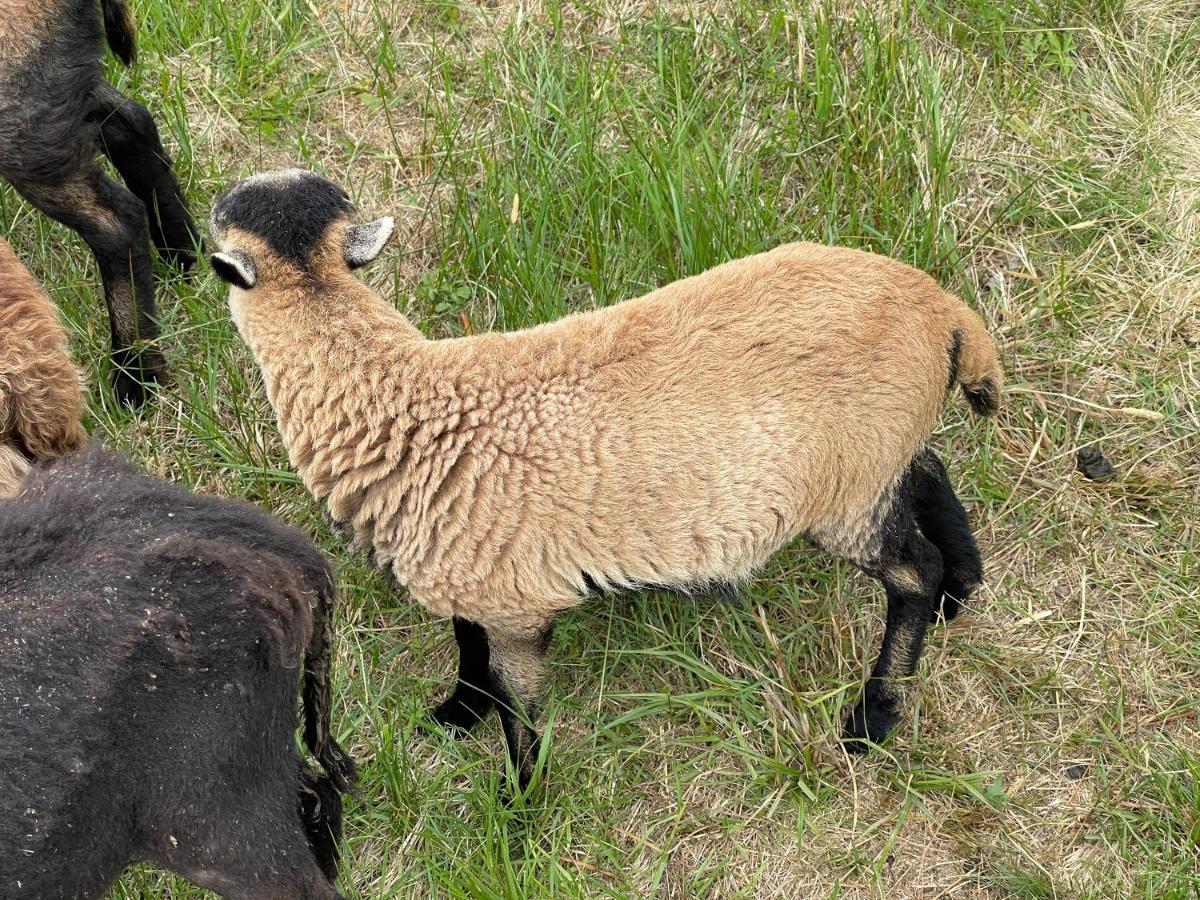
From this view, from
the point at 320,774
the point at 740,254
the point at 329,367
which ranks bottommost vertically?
the point at 320,774

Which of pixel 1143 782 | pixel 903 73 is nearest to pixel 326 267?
pixel 903 73

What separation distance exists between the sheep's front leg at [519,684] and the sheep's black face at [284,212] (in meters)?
1.36

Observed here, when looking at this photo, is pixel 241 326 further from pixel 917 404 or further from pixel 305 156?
pixel 917 404

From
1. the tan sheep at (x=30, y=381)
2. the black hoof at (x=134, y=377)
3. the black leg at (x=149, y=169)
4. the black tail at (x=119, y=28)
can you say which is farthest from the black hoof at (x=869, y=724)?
the black tail at (x=119, y=28)

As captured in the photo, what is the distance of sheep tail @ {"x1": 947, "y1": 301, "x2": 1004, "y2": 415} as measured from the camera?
403cm

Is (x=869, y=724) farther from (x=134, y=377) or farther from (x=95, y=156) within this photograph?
(x=95, y=156)

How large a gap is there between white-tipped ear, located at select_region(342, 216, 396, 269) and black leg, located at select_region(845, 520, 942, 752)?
1947 mm

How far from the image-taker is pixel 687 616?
4.46m

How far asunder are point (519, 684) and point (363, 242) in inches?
60.0

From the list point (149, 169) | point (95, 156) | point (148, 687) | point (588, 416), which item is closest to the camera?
point (148, 687)

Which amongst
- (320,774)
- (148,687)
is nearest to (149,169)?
(320,774)

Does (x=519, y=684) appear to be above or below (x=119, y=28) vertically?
below

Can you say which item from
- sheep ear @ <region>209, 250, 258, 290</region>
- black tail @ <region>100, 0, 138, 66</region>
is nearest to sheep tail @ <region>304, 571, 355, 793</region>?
sheep ear @ <region>209, 250, 258, 290</region>

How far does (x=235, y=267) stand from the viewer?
3.66 meters
